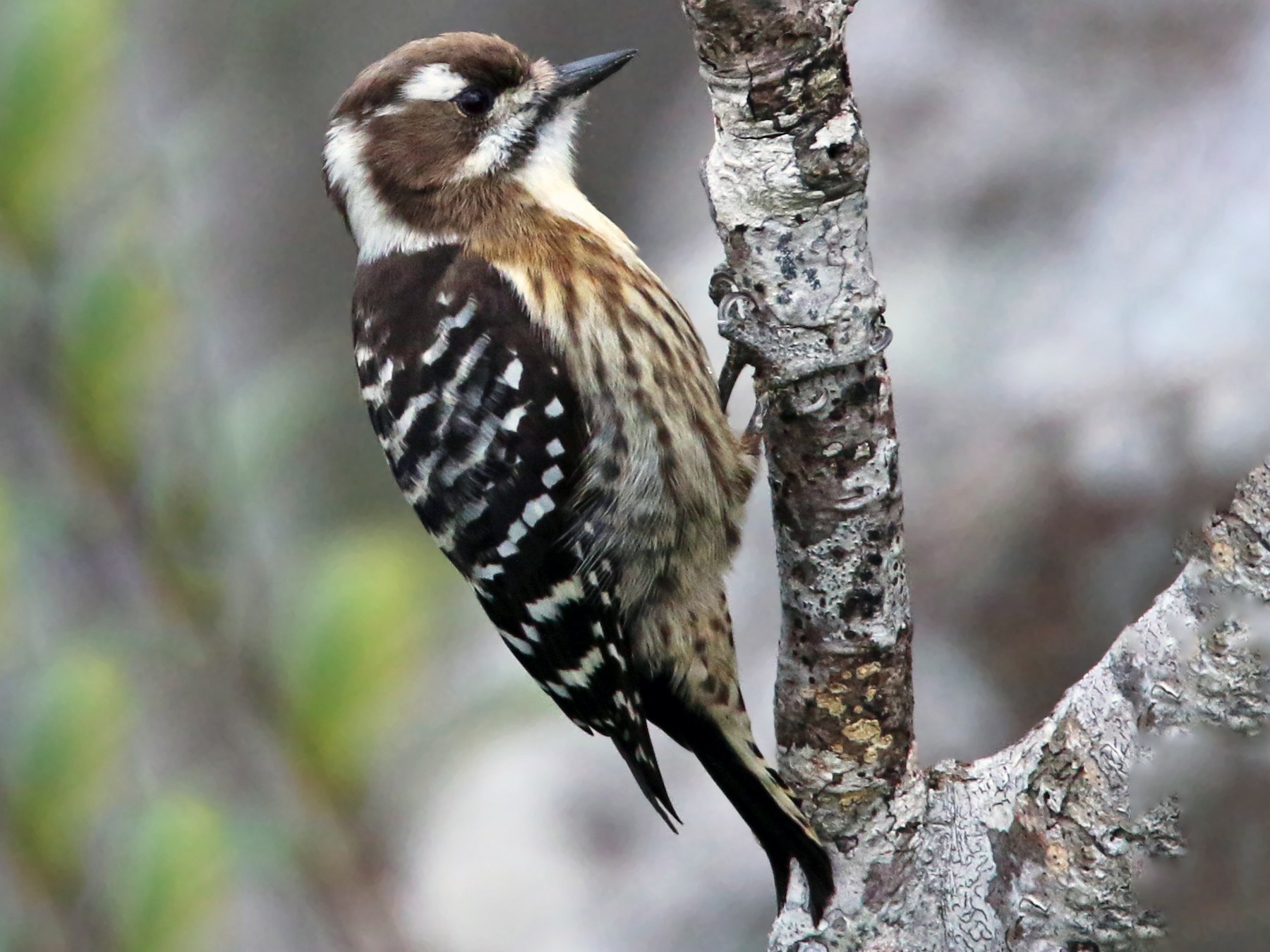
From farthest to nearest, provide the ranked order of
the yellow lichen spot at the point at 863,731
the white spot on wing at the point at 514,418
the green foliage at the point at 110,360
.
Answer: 1. the green foliage at the point at 110,360
2. the white spot on wing at the point at 514,418
3. the yellow lichen spot at the point at 863,731

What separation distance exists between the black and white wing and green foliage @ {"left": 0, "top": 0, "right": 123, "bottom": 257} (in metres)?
1.31

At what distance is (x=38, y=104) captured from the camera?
10.3 ft

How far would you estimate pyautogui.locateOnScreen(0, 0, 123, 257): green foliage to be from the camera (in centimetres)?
311

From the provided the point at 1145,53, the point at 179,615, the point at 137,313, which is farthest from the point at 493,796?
the point at 1145,53

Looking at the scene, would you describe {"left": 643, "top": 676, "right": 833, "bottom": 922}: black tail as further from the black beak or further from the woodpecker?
the black beak

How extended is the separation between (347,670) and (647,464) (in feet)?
4.08

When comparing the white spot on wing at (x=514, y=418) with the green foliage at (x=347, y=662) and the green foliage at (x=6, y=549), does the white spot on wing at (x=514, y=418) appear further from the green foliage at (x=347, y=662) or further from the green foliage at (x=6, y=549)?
the green foliage at (x=6, y=549)

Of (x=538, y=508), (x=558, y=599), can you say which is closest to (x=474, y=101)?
(x=538, y=508)

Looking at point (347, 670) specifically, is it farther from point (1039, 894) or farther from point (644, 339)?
point (1039, 894)

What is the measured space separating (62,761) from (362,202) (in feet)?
5.04

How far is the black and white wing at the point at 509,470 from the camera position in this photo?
7.10ft

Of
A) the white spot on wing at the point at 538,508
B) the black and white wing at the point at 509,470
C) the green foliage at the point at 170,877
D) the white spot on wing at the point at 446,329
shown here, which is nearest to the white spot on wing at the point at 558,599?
the black and white wing at the point at 509,470

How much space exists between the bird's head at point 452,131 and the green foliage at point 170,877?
1429mm

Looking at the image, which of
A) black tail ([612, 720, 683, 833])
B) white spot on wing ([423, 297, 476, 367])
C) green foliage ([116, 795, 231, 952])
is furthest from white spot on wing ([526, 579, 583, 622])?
green foliage ([116, 795, 231, 952])
